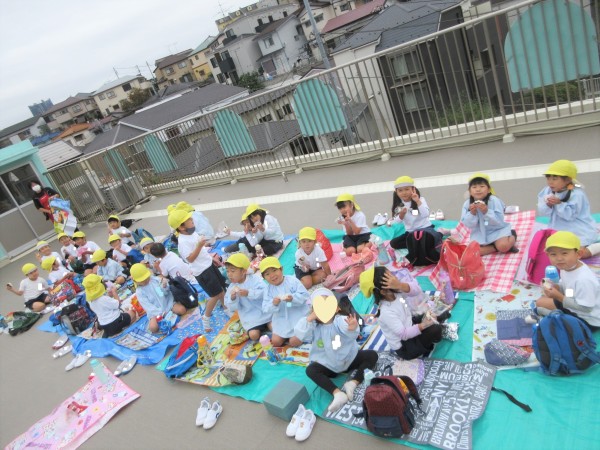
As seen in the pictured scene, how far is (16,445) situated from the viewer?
14.2 ft

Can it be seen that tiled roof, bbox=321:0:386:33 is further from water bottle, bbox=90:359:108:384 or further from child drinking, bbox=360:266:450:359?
child drinking, bbox=360:266:450:359

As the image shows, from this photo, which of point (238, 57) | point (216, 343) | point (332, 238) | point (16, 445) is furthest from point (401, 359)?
point (238, 57)

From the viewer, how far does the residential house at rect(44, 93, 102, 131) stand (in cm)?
5866

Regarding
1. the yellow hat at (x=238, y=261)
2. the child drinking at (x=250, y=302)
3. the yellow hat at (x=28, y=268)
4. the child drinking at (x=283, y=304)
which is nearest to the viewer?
the child drinking at (x=283, y=304)

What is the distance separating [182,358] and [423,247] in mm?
2885

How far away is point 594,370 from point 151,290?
15.8 ft

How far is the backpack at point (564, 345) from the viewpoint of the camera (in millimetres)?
2697

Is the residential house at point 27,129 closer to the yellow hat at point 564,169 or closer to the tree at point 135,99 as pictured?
the tree at point 135,99

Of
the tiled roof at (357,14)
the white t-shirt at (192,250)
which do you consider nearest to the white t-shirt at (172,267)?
the white t-shirt at (192,250)

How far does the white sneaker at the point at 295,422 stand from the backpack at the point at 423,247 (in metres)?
2.15

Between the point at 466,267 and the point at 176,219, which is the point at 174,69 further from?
the point at 466,267

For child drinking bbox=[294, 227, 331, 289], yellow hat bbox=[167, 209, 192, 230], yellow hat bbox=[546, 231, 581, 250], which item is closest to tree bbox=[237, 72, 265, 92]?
yellow hat bbox=[167, 209, 192, 230]

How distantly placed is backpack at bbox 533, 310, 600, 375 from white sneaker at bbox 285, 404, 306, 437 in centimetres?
177

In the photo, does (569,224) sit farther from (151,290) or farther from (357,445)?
(151,290)
